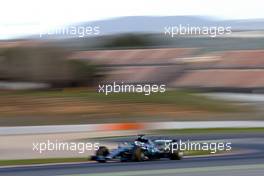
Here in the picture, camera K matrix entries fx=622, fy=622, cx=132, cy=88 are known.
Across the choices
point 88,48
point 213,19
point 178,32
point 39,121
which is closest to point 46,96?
point 39,121

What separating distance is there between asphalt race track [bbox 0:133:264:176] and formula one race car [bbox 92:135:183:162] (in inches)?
3.5

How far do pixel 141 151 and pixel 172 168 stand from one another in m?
0.62

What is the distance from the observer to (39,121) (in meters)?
7.99

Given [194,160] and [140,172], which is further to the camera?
[194,160]

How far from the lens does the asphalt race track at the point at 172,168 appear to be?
6988mm

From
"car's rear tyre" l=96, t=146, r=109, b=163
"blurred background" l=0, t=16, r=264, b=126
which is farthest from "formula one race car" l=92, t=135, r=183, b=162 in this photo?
"blurred background" l=0, t=16, r=264, b=126

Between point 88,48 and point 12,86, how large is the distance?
3.69 feet

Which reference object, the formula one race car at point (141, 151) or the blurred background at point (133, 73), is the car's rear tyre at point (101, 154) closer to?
the formula one race car at point (141, 151)

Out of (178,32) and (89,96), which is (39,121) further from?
(178,32)

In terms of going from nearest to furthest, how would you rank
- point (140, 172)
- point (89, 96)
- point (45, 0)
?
point (140, 172), point (89, 96), point (45, 0)

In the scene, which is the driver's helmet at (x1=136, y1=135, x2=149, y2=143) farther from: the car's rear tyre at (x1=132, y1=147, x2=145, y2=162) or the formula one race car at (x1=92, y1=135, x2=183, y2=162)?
the car's rear tyre at (x1=132, y1=147, x2=145, y2=162)

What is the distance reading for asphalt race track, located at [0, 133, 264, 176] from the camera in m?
6.99

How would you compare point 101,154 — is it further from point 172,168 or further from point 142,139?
point 172,168

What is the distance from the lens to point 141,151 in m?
7.80
